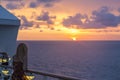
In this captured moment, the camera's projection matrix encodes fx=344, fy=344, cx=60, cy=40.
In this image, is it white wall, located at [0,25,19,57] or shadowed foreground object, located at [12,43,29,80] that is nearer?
shadowed foreground object, located at [12,43,29,80]

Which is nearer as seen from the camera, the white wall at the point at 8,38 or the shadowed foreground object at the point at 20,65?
the shadowed foreground object at the point at 20,65

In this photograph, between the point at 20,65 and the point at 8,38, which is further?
the point at 8,38

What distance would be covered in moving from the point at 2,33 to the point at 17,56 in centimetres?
580

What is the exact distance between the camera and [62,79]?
4184 millimetres

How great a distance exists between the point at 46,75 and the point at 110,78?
169ft

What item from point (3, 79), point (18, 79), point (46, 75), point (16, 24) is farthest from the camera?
point (16, 24)

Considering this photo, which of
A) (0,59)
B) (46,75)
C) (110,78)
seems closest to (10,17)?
(0,59)

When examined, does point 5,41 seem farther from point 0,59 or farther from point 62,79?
point 62,79

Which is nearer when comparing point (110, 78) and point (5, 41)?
point (5, 41)

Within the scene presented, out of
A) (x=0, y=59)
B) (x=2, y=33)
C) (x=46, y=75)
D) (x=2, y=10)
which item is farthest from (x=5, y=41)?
(x=46, y=75)

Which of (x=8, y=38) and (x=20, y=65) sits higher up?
(x=8, y=38)

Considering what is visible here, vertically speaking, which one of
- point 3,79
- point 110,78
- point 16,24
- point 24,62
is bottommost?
point 110,78

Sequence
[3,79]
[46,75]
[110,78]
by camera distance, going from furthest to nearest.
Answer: [110,78]
[3,79]
[46,75]

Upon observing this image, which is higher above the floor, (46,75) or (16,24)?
(16,24)
